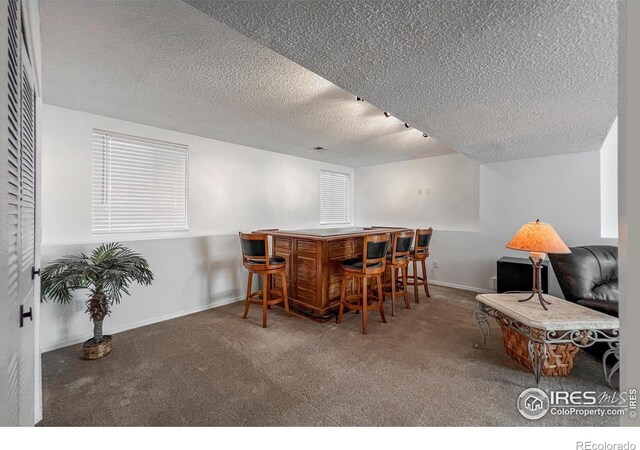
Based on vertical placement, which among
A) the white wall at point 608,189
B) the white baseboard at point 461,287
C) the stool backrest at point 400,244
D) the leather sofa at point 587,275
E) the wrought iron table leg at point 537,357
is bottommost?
the white baseboard at point 461,287

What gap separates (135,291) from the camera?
305cm

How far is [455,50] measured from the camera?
1426 mm

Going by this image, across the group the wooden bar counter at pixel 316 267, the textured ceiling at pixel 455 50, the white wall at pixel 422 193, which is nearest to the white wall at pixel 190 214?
the wooden bar counter at pixel 316 267

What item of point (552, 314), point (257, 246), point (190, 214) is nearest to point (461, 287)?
point (552, 314)

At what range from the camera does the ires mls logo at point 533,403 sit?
169cm

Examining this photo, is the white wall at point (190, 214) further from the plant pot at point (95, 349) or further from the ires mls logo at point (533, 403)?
the ires mls logo at point (533, 403)

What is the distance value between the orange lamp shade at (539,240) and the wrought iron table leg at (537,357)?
696 millimetres

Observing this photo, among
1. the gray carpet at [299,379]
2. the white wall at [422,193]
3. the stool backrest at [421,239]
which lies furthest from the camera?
the white wall at [422,193]

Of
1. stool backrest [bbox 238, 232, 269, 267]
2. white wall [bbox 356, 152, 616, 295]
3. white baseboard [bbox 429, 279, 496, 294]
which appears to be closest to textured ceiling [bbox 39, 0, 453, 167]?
stool backrest [bbox 238, 232, 269, 267]
